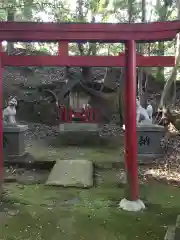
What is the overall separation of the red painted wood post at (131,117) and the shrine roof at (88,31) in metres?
0.22

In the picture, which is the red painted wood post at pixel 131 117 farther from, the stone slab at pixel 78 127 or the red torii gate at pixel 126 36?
the stone slab at pixel 78 127

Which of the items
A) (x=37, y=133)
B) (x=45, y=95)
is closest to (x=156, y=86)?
(x=45, y=95)

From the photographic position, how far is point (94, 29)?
201 inches

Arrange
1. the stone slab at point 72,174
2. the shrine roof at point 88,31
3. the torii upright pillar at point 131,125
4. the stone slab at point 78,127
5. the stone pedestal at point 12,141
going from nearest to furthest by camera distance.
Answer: the shrine roof at point 88,31
the torii upright pillar at point 131,125
the stone slab at point 72,174
the stone pedestal at point 12,141
the stone slab at point 78,127

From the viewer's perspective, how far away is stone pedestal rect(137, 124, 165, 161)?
905 cm

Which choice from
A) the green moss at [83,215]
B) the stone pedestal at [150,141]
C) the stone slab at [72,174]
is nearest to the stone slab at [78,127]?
the stone pedestal at [150,141]

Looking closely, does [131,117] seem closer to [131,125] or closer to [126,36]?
[131,125]

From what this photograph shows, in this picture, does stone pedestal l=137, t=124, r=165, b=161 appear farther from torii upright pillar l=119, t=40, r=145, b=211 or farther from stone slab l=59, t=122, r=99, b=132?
stone slab l=59, t=122, r=99, b=132

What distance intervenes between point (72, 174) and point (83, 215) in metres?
2.46

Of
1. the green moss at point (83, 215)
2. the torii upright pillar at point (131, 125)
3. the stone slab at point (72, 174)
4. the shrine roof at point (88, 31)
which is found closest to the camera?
the green moss at point (83, 215)

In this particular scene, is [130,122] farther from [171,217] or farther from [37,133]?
[37,133]

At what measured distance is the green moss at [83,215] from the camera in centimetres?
423

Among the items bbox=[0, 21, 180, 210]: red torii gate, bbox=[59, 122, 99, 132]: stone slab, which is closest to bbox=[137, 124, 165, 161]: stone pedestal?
bbox=[0, 21, 180, 210]: red torii gate

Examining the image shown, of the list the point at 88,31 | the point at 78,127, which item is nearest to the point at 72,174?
the point at 88,31
